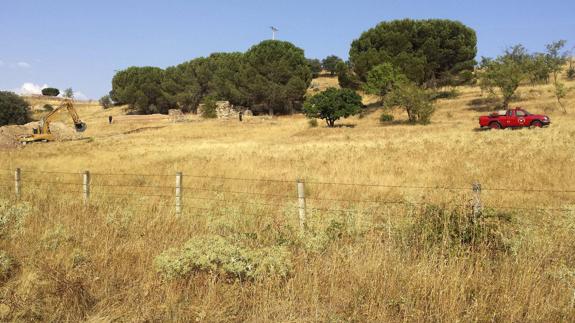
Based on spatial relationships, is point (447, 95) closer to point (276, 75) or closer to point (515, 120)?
point (276, 75)

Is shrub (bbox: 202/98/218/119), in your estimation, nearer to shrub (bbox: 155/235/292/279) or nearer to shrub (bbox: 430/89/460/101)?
shrub (bbox: 430/89/460/101)

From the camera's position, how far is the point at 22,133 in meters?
38.4

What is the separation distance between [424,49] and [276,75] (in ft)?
70.2

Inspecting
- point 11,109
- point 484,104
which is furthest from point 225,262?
point 11,109

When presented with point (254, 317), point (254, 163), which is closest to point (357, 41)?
point (254, 163)

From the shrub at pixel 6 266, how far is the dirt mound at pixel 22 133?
1416 inches

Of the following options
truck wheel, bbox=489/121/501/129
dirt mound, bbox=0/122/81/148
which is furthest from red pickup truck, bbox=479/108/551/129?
dirt mound, bbox=0/122/81/148

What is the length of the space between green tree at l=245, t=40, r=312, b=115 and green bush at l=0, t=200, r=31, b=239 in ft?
177

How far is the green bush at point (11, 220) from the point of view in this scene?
5.11 meters

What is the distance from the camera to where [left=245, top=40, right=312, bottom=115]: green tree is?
59.6 m

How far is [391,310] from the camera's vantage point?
132 inches

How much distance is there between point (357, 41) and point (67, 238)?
187 ft

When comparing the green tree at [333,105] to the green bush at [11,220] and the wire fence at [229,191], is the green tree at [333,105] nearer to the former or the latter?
the wire fence at [229,191]

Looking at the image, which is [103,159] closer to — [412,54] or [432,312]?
[432,312]
